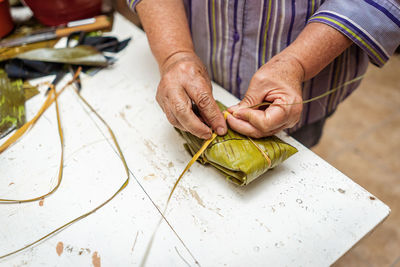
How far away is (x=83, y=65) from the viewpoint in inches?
49.1

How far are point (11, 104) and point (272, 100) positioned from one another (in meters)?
0.96

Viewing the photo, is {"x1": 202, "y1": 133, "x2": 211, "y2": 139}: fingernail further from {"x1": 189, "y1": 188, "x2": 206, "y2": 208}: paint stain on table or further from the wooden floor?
the wooden floor

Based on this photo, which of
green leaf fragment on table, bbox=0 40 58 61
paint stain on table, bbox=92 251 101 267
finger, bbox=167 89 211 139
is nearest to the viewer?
paint stain on table, bbox=92 251 101 267

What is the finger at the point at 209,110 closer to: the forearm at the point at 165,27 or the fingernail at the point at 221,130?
the fingernail at the point at 221,130

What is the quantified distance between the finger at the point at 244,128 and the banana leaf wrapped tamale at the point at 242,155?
0.07 feet

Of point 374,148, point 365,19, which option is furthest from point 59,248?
point 374,148

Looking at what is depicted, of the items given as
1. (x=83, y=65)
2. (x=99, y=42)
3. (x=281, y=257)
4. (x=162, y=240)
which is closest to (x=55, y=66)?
(x=83, y=65)

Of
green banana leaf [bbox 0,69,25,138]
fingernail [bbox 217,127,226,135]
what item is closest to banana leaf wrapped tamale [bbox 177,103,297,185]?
fingernail [bbox 217,127,226,135]

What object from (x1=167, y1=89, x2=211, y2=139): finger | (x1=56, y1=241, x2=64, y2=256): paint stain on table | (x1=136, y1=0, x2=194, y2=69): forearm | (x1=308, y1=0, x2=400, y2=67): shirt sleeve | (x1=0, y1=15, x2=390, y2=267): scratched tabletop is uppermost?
(x1=308, y1=0, x2=400, y2=67): shirt sleeve

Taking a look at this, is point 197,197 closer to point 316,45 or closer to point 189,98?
point 189,98

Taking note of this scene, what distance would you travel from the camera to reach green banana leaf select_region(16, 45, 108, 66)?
3.99 feet

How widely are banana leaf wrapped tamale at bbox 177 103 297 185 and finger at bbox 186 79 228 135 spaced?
0.03 meters

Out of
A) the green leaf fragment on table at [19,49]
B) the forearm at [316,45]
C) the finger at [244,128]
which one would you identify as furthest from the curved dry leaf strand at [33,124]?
the forearm at [316,45]

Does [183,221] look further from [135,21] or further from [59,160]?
[135,21]
